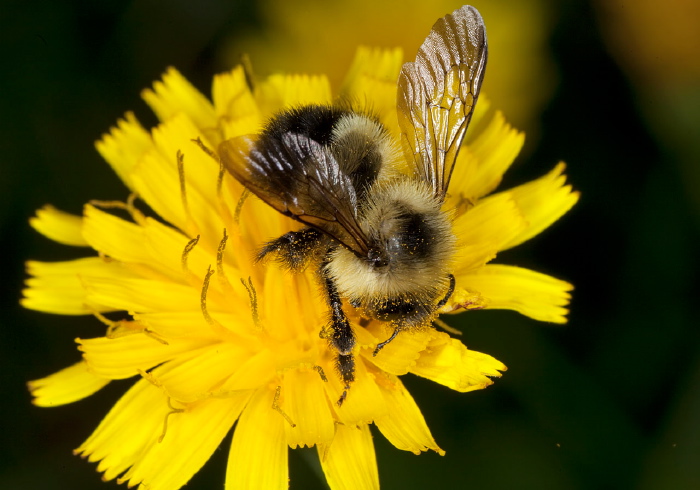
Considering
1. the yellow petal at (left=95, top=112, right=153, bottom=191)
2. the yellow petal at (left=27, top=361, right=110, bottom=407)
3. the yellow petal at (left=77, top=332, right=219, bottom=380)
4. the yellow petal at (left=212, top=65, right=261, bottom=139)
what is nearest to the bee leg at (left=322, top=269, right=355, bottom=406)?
the yellow petal at (left=77, top=332, right=219, bottom=380)

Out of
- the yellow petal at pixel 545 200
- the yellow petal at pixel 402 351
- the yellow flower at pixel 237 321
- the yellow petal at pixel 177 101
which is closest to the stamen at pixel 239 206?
the yellow flower at pixel 237 321

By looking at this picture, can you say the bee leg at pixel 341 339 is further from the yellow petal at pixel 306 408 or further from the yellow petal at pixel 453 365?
the yellow petal at pixel 453 365

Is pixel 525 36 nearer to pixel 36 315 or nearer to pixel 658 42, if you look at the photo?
pixel 658 42

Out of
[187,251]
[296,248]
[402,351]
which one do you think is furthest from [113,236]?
[402,351]

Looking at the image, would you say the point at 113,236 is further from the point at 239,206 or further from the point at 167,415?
the point at 167,415

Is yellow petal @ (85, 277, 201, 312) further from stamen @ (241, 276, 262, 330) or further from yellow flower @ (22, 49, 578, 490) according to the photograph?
stamen @ (241, 276, 262, 330)

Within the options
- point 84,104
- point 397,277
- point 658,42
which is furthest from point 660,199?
point 84,104

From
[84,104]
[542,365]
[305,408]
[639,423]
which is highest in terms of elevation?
[84,104]
